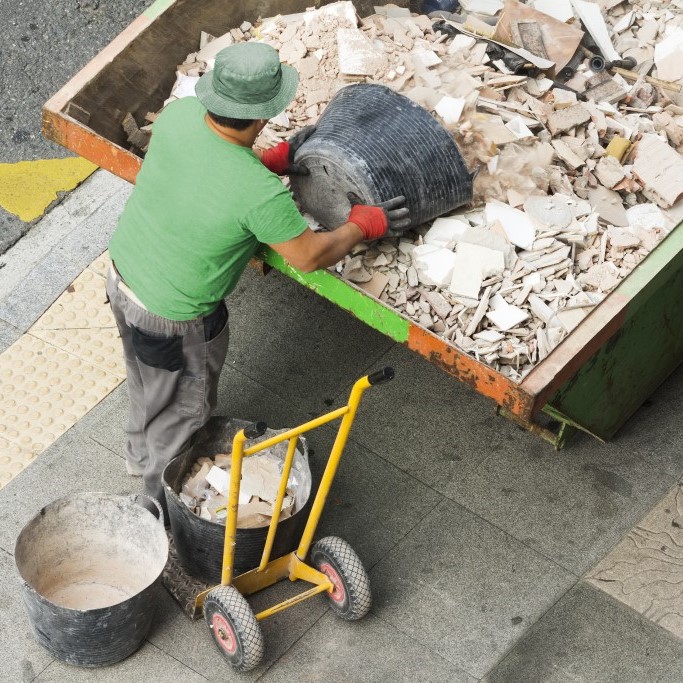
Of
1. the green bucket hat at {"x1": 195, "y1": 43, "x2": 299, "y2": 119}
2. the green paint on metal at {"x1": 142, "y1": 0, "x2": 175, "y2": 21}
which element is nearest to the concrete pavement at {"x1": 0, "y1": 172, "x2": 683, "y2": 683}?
the green paint on metal at {"x1": 142, "y1": 0, "x2": 175, "y2": 21}

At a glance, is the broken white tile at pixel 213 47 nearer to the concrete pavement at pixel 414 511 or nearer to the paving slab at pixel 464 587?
the concrete pavement at pixel 414 511

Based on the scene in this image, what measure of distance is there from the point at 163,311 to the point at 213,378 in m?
0.48

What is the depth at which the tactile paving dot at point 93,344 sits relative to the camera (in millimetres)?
6035

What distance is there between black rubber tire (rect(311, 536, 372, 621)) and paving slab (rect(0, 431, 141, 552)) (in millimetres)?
1047

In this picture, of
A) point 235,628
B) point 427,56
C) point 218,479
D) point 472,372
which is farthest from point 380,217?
point 235,628

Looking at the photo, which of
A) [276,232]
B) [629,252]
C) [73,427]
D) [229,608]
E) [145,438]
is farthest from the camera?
[73,427]

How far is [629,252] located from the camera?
16.3ft

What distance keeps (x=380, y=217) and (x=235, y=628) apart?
1683 mm

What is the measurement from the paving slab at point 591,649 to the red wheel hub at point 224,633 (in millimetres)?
1035

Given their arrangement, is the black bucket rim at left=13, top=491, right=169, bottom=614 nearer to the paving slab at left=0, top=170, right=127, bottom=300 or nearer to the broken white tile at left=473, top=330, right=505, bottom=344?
the broken white tile at left=473, top=330, right=505, bottom=344

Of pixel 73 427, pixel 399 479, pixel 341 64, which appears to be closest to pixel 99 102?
pixel 341 64

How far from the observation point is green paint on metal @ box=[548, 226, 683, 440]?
15.7 feet

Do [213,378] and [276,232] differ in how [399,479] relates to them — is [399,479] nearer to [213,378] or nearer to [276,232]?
[213,378]

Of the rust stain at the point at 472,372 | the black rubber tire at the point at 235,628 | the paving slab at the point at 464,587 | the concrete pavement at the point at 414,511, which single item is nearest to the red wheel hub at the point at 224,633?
the black rubber tire at the point at 235,628
